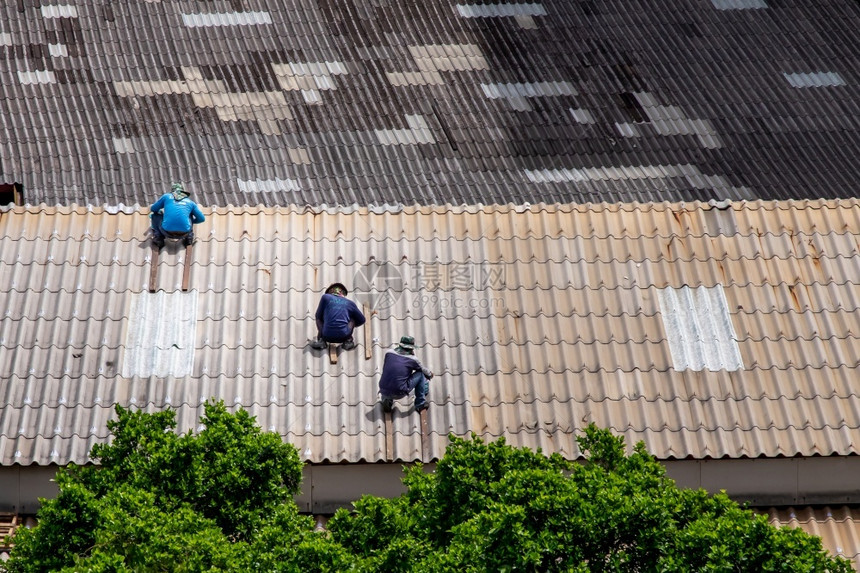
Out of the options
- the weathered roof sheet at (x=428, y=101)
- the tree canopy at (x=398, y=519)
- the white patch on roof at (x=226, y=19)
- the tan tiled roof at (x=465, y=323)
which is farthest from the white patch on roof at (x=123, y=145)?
the tree canopy at (x=398, y=519)

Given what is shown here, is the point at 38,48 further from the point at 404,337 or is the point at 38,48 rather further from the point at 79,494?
the point at 79,494

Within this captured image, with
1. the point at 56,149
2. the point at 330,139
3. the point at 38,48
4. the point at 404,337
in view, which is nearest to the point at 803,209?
the point at 404,337

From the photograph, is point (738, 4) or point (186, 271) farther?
point (738, 4)

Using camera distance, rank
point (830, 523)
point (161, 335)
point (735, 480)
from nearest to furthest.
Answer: point (830, 523) → point (735, 480) → point (161, 335)

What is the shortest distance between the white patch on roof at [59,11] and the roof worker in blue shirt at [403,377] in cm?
1488

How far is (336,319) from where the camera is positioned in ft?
51.8

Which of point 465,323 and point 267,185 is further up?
point 267,185

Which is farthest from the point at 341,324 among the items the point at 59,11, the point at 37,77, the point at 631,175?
the point at 59,11

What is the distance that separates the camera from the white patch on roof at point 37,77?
2492 cm

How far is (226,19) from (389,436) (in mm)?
14659

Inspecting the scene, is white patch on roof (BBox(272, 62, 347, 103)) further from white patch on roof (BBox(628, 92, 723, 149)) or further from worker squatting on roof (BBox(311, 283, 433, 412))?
worker squatting on roof (BBox(311, 283, 433, 412))

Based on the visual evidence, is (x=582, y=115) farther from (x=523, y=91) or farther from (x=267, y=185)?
(x=267, y=185)

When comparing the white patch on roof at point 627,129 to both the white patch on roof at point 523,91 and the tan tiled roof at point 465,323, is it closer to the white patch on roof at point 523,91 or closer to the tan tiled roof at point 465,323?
the white patch on roof at point 523,91

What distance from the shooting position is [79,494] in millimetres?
11172
